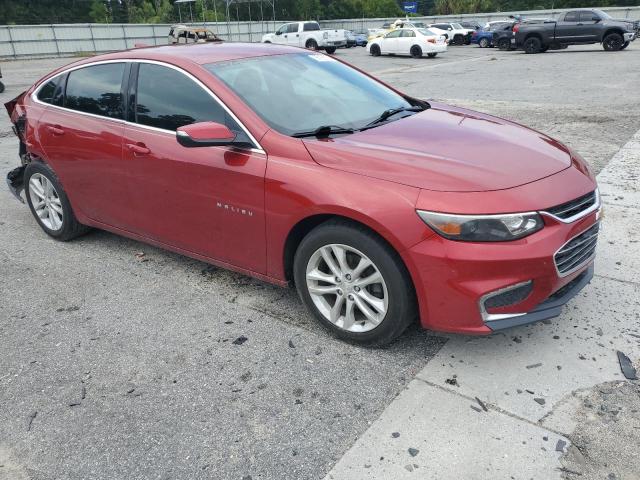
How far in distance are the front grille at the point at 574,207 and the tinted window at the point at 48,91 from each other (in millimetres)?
4125

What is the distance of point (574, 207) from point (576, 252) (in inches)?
9.4

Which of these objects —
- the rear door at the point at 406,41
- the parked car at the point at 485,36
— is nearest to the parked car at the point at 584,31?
the rear door at the point at 406,41

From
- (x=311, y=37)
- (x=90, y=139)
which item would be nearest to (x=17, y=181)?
(x=90, y=139)

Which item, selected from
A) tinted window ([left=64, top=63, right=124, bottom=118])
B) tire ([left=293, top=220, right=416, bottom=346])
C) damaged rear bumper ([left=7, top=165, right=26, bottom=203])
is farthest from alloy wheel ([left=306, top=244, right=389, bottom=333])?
damaged rear bumper ([left=7, top=165, right=26, bottom=203])

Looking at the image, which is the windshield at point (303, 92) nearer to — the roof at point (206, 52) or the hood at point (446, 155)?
the roof at point (206, 52)

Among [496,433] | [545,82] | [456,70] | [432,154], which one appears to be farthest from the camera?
[456,70]

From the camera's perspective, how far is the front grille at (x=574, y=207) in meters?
2.80

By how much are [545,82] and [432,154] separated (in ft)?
44.7

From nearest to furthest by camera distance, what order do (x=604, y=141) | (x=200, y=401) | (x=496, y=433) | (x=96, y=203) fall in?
(x=496, y=433) < (x=200, y=401) < (x=96, y=203) < (x=604, y=141)

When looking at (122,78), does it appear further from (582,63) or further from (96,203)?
(582,63)

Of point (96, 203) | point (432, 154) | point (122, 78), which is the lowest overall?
point (96, 203)

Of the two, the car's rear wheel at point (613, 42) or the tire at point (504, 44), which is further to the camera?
the tire at point (504, 44)

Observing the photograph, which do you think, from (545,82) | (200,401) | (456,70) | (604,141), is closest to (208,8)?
(456,70)

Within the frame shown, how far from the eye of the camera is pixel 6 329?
3.57 meters
